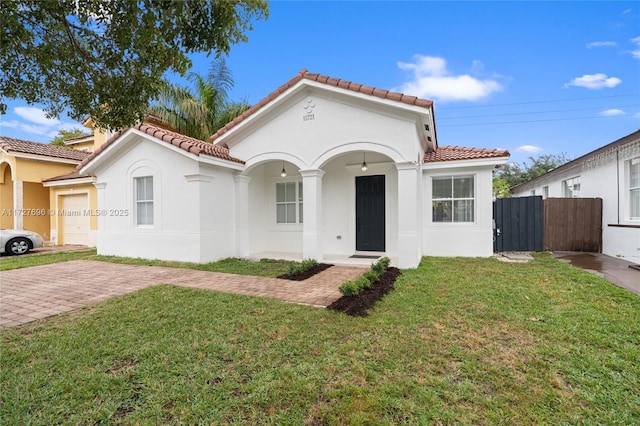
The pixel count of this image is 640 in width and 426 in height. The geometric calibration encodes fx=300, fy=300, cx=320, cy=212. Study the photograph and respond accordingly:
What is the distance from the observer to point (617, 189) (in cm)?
1016

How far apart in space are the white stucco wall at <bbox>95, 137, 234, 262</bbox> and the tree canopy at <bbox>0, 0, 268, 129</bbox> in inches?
195

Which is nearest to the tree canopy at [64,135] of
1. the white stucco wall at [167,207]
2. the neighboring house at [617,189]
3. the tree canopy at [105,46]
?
the white stucco wall at [167,207]

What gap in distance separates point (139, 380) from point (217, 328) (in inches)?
53.8

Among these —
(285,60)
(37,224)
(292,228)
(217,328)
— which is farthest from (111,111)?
(37,224)

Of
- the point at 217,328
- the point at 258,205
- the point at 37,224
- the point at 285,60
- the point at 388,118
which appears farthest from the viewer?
the point at 37,224

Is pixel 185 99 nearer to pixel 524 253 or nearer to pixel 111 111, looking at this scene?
pixel 111 111

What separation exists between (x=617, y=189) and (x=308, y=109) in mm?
10741

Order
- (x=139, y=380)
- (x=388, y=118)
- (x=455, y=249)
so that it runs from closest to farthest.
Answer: (x=139, y=380) → (x=388, y=118) → (x=455, y=249)

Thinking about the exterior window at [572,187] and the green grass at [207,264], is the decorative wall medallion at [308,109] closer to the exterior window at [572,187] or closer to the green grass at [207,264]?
the green grass at [207,264]

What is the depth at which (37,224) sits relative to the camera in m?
17.0

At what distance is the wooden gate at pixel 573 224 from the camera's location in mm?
11336

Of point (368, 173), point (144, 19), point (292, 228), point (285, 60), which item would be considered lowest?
point (292, 228)

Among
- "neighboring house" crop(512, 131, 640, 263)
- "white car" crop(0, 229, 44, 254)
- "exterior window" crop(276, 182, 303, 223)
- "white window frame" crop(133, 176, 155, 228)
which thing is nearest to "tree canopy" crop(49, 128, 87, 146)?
"white car" crop(0, 229, 44, 254)

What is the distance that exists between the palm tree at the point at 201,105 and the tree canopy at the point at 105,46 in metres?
12.0
